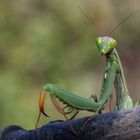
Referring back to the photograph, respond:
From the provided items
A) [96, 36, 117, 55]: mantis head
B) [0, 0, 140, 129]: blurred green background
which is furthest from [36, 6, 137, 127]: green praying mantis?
[0, 0, 140, 129]: blurred green background

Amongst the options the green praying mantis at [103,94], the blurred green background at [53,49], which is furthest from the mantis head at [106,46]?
the blurred green background at [53,49]

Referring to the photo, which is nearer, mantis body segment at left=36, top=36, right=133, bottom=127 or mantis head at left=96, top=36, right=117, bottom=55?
mantis body segment at left=36, top=36, right=133, bottom=127

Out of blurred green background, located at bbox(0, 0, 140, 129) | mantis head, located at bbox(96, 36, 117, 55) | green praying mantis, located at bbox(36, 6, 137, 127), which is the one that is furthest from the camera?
blurred green background, located at bbox(0, 0, 140, 129)

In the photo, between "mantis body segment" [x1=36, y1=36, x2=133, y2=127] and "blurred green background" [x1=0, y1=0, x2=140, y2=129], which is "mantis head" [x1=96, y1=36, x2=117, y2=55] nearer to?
"mantis body segment" [x1=36, y1=36, x2=133, y2=127]

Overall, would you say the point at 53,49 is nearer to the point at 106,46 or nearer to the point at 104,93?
the point at 106,46

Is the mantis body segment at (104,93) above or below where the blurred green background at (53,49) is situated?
below

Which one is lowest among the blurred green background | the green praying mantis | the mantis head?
the green praying mantis

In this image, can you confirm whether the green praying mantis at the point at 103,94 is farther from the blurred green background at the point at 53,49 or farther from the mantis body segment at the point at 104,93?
the blurred green background at the point at 53,49
